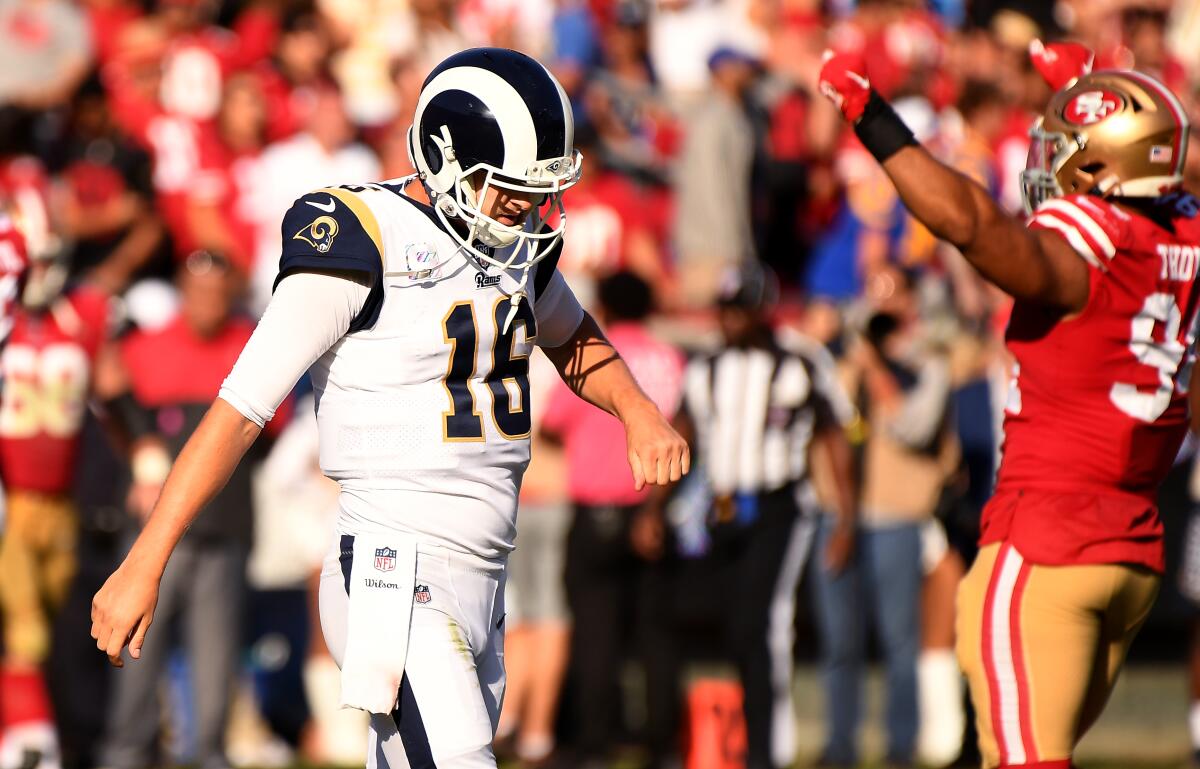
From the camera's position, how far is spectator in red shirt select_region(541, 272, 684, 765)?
8.23 meters

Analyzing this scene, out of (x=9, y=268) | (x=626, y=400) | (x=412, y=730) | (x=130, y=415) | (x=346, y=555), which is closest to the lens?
(x=412, y=730)

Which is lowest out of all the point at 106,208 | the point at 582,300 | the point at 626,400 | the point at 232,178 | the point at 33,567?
the point at 33,567

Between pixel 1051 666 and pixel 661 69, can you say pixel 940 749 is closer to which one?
pixel 1051 666

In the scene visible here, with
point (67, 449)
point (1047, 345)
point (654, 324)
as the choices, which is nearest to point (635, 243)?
point (654, 324)

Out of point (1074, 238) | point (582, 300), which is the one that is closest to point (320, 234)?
point (1074, 238)

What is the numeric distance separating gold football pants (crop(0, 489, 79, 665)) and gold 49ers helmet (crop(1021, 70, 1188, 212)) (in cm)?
493

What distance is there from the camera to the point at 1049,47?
Result: 535 cm

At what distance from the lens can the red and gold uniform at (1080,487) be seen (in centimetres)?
443

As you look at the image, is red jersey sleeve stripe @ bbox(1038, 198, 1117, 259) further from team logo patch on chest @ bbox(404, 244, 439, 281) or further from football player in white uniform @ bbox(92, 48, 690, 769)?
team logo patch on chest @ bbox(404, 244, 439, 281)

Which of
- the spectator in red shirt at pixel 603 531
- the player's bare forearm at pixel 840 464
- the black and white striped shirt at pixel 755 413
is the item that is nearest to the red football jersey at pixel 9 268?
the spectator in red shirt at pixel 603 531

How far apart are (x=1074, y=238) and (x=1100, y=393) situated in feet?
1.34

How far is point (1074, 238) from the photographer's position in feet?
14.4

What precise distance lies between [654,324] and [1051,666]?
5956 millimetres

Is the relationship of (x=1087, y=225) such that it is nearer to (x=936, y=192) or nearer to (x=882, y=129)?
(x=936, y=192)
